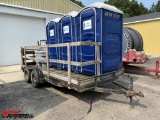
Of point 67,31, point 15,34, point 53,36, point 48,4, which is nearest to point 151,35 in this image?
point 48,4

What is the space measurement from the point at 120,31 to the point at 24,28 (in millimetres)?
8754

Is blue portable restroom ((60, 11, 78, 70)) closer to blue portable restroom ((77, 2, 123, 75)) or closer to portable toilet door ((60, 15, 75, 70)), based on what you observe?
portable toilet door ((60, 15, 75, 70))

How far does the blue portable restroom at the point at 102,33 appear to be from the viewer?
4.38 m

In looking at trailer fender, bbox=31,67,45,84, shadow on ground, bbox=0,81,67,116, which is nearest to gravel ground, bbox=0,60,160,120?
shadow on ground, bbox=0,81,67,116

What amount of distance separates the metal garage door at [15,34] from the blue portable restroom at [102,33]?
780 centimetres

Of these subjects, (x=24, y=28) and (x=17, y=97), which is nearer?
(x=17, y=97)

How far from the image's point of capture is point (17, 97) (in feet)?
16.2

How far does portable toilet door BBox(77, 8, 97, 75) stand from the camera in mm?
4512

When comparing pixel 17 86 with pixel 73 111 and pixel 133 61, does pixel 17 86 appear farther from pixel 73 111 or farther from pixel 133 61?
pixel 133 61

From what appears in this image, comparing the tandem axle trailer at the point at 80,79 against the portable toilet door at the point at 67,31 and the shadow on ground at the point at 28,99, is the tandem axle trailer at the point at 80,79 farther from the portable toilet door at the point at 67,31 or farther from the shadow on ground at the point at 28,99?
the portable toilet door at the point at 67,31

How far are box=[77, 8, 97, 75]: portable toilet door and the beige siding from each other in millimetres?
8055

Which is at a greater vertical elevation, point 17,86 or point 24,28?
point 24,28

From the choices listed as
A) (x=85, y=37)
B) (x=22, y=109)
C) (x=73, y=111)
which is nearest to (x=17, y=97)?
(x=22, y=109)

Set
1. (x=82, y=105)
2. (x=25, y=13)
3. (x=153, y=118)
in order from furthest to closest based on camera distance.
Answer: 1. (x=25, y=13)
2. (x=82, y=105)
3. (x=153, y=118)
